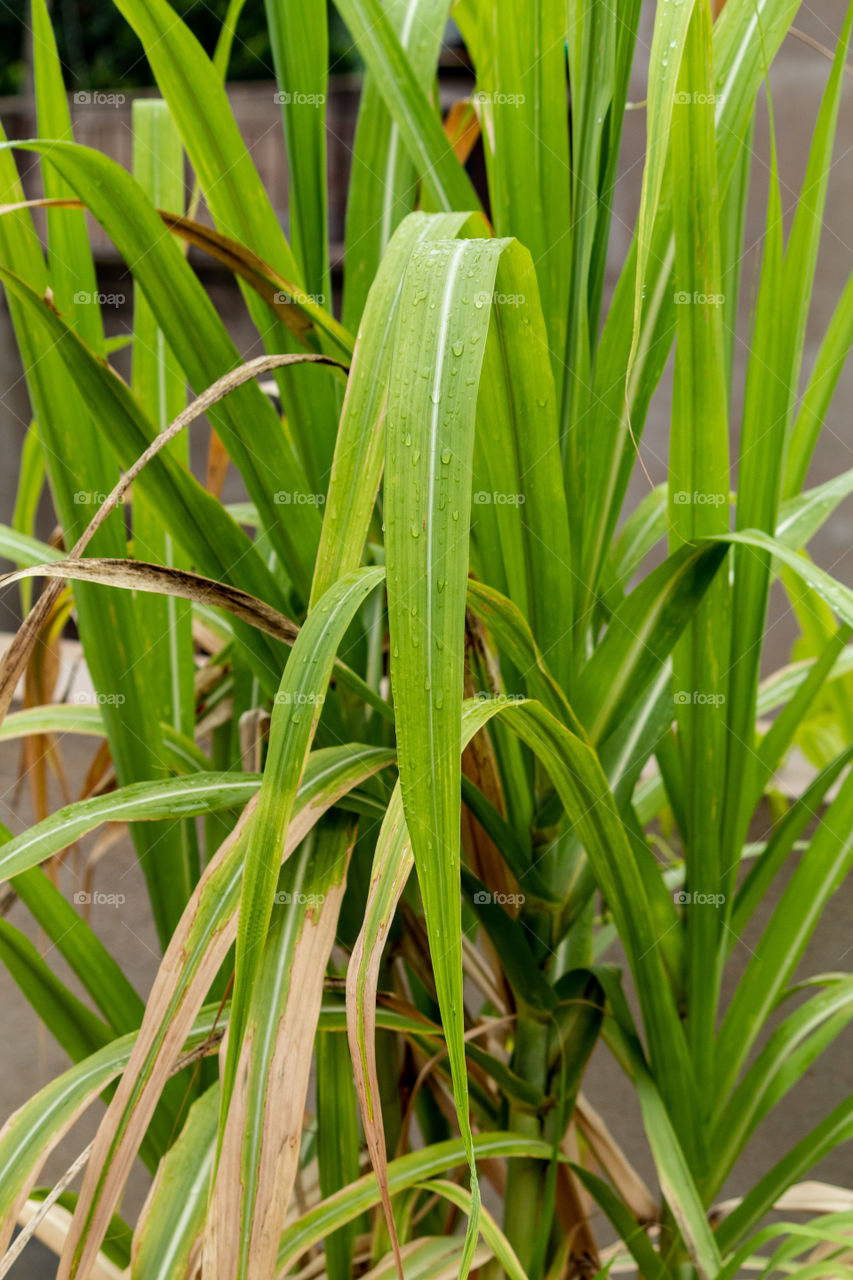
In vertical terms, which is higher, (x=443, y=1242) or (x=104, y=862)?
(x=443, y=1242)

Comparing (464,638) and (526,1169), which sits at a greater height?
(464,638)

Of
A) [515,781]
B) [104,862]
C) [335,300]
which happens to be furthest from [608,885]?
[335,300]

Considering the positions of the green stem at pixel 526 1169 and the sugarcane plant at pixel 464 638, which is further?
the green stem at pixel 526 1169

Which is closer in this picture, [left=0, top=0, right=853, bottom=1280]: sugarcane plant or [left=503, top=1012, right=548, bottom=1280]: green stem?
[left=0, top=0, right=853, bottom=1280]: sugarcane plant

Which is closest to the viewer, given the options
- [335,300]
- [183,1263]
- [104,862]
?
[183,1263]

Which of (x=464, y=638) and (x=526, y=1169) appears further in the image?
(x=526, y=1169)

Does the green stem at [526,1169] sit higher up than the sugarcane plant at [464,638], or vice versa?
the sugarcane plant at [464,638]

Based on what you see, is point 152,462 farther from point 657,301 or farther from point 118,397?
point 657,301

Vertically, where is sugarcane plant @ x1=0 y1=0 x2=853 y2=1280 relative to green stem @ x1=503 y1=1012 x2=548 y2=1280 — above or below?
above
